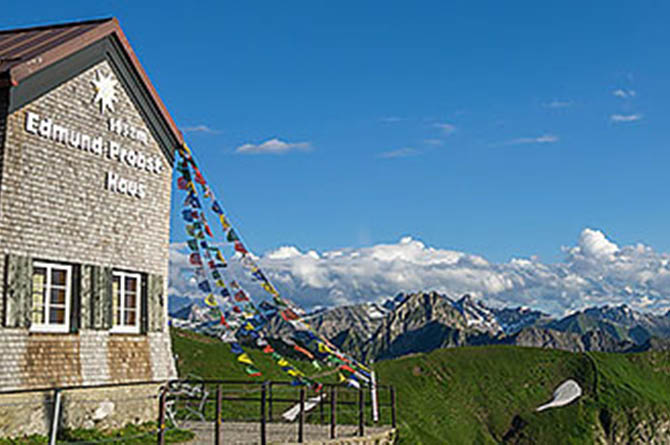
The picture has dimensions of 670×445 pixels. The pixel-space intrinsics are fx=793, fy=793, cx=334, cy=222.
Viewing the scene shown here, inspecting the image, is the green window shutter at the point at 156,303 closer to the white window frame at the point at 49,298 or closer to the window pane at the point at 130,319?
the window pane at the point at 130,319

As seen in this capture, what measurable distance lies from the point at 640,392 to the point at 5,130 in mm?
44950

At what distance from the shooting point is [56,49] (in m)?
19.5

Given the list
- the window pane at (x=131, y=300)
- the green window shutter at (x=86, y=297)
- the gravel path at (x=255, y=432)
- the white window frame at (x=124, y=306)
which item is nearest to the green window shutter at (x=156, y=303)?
the white window frame at (x=124, y=306)

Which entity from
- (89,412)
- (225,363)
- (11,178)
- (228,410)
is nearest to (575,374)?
(225,363)

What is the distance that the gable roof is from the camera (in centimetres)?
1864

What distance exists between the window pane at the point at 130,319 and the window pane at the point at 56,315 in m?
2.37

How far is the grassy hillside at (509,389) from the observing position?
1678 inches

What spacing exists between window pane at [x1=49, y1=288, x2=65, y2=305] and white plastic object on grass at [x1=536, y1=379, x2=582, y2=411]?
34666 mm

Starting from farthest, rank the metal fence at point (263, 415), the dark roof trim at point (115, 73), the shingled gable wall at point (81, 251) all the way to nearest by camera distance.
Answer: the metal fence at point (263, 415) < the dark roof trim at point (115, 73) < the shingled gable wall at point (81, 251)

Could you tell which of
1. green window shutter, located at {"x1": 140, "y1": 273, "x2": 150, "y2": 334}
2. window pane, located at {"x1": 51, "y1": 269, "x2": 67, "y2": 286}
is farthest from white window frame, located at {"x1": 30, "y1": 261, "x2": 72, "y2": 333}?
green window shutter, located at {"x1": 140, "y1": 273, "x2": 150, "y2": 334}

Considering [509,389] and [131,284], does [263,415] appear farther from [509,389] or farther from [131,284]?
[509,389]

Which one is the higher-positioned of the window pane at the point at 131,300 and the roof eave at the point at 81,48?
the roof eave at the point at 81,48

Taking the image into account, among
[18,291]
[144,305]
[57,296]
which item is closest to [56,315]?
[57,296]

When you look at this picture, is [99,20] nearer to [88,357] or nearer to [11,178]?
[11,178]
